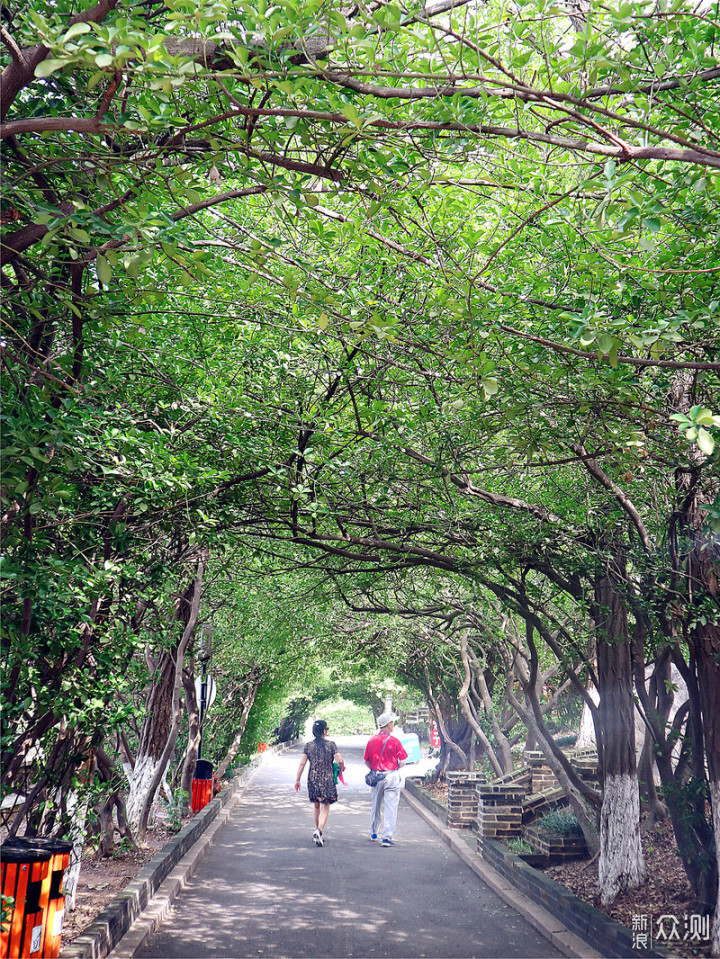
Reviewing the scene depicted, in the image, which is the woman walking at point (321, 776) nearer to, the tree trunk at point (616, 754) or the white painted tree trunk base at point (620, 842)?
the tree trunk at point (616, 754)

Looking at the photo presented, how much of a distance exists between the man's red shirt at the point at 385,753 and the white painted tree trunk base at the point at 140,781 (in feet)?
11.9

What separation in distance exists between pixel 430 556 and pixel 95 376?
3953 millimetres

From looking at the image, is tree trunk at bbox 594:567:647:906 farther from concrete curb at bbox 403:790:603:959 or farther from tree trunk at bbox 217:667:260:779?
tree trunk at bbox 217:667:260:779

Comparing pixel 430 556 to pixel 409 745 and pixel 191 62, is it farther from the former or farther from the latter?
pixel 409 745

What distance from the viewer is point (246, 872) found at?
9984 mm

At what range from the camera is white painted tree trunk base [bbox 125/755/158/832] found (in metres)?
10.6

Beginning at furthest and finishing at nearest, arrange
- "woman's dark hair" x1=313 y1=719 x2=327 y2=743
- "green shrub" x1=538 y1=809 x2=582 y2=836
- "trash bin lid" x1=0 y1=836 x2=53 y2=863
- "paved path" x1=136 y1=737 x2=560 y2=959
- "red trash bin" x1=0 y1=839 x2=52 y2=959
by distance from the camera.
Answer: "woman's dark hair" x1=313 y1=719 x2=327 y2=743 → "green shrub" x1=538 y1=809 x2=582 y2=836 → "paved path" x1=136 y1=737 x2=560 y2=959 → "trash bin lid" x1=0 y1=836 x2=53 y2=863 → "red trash bin" x1=0 y1=839 x2=52 y2=959

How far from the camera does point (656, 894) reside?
290 inches

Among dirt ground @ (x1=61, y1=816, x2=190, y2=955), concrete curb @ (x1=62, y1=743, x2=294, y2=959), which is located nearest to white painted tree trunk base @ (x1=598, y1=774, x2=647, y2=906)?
concrete curb @ (x1=62, y1=743, x2=294, y2=959)

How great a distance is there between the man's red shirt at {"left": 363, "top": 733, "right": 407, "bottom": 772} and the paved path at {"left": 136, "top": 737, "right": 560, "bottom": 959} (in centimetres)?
Result: 121

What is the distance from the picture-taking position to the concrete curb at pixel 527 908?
658 cm

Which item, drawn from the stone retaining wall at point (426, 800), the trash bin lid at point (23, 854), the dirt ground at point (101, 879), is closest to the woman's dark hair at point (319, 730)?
the dirt ground at point (101, 879)

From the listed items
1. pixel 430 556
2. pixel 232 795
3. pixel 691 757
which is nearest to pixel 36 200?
pixel 430 556

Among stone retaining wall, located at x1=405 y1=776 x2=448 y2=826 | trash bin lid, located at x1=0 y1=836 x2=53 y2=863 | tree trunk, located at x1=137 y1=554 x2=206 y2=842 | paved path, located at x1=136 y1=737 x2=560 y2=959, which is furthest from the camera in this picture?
stone retaining wall, located at x1=405 y1=776 x2=448 y2=826
